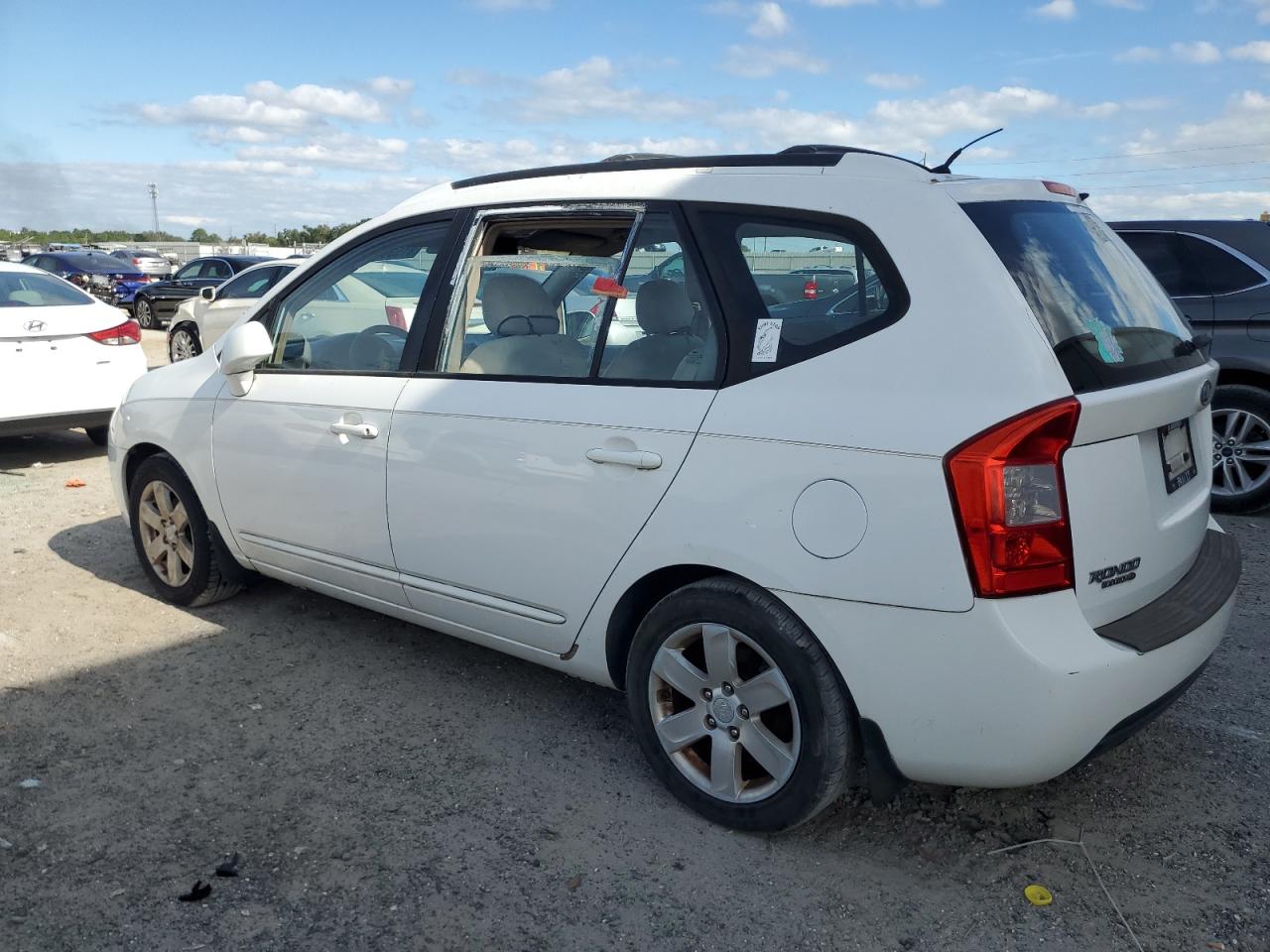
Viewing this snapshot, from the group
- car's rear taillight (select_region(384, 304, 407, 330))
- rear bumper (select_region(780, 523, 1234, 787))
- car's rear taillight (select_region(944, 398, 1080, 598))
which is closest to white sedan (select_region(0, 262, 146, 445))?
car's rear taillight (select_region(384, 304, 407, 330))

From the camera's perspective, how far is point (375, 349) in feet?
13.1

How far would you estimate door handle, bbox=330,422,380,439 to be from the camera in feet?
12.3

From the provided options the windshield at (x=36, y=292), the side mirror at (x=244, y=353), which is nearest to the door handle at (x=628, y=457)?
the side mirror at (x=244, y=353)

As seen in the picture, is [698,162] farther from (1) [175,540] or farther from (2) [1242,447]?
(2) [1242,447]

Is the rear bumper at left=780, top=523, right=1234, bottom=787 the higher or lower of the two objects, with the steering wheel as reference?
lower

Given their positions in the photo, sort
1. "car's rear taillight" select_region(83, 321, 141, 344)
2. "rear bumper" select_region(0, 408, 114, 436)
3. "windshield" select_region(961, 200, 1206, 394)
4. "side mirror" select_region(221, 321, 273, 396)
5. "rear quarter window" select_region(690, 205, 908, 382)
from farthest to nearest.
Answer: "car's rear taillight" select_region(83, 321, 141, 344) → "rear bumper" select_region(0, 408, 114, 436) → "side mirror" select_region(221, 321, 273, 396) → "rear quarter window" select_region(690, 205, 908, 382) → "windshield" select_region(961, 200, 1206, 394)

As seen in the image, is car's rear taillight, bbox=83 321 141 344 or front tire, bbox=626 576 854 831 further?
car's rear taillight, bbox=83 321 141 344

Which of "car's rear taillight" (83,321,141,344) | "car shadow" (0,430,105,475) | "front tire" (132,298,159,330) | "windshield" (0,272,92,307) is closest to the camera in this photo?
"windshield" (0,272,92,307)

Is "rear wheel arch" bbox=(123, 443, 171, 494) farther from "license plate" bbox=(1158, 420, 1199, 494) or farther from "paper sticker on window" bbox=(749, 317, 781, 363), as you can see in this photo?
"license plate" bbox=(1158, 420, 1199, 494)

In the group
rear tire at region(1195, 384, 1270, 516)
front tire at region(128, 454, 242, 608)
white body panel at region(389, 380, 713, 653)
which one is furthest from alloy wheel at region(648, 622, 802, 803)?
rear tire at region(1195, 384, 1270, 516)

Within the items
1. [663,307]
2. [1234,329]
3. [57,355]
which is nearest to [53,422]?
[57,355]

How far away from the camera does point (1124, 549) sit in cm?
268

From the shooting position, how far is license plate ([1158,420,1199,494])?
288cm

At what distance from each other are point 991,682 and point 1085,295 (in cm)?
106
